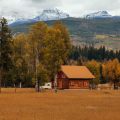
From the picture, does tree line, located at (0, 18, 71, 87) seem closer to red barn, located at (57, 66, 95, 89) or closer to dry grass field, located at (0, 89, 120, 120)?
red barn, located at (57, 66, 95, 89)

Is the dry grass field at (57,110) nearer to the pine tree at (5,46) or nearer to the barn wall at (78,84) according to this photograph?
the pine tree at (5,46)

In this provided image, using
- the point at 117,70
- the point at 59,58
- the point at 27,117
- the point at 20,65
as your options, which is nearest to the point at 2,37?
the point at 59,58

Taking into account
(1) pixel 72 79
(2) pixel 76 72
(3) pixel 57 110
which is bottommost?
(1) pixel 72 79

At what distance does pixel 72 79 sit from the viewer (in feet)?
396

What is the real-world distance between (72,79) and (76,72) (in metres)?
3.86

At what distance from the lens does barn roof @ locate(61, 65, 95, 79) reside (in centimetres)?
12164

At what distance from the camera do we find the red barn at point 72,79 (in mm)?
120750

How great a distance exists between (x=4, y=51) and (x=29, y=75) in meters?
29.4

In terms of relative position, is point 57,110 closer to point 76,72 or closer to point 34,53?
point 34,53

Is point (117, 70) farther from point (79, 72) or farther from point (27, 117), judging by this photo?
point (27, 117)

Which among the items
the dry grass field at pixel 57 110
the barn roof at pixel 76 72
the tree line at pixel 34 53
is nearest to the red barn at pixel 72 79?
the barn roof at pixel 76 72

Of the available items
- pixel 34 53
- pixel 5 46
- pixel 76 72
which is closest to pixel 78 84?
pixel 76 72

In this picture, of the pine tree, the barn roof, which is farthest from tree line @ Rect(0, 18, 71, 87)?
the barn roof

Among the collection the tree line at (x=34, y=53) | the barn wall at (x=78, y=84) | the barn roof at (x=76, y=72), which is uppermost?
the tree line at (x=34, y=53)
